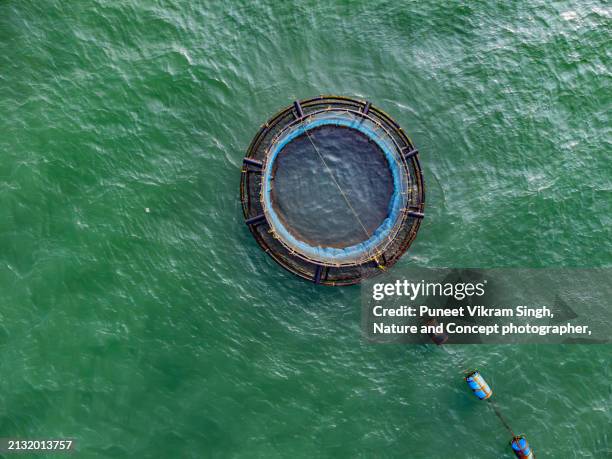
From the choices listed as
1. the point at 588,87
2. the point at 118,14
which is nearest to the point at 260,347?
the point at 118,14

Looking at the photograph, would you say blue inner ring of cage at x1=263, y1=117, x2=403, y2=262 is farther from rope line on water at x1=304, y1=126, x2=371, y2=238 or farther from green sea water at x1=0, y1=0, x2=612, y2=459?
green sea water at x1=0, y1=0, x2=612, y2=459

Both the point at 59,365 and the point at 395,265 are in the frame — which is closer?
the point at 59,365

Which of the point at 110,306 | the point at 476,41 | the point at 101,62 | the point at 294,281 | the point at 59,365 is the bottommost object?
the point at 59,365

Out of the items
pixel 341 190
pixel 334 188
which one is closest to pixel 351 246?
pixel 341 190

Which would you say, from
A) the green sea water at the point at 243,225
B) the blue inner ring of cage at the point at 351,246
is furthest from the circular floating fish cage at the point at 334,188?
the green sea water at the point at 243,225

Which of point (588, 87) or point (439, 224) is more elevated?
point (588, 87)

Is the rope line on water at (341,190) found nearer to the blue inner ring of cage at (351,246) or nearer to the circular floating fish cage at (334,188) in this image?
the circular floating fish cage at (334,188)

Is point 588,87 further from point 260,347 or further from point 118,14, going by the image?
point 118,14
